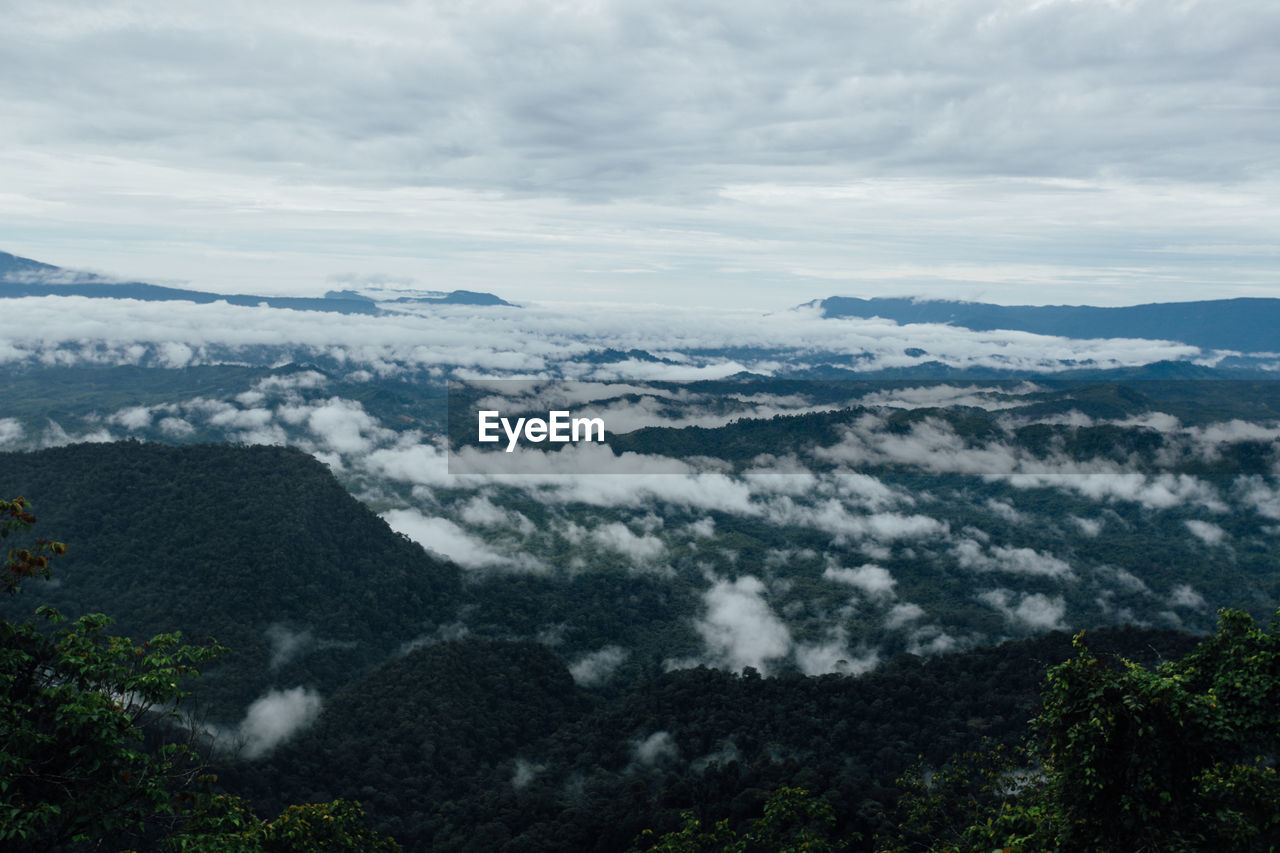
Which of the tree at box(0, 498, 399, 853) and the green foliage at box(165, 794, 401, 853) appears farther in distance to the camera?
the green foliage at box(165, 794, 401, 853)

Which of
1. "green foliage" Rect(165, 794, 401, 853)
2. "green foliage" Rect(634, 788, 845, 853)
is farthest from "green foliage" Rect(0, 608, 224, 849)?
"green foliage" Rect(634, 788, 845, 853)

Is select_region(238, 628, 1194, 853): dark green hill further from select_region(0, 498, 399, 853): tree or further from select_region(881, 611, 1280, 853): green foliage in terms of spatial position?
select_region(0, 498, 399, 853): tree

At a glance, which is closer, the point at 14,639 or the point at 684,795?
the point at 14,639

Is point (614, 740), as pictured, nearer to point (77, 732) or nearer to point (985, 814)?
point (985, 814)

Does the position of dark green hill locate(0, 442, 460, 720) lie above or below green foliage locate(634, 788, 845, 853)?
below

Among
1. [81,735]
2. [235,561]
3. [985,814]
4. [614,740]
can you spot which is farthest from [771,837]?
[235,561]

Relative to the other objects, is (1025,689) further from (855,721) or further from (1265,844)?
(1265,844)

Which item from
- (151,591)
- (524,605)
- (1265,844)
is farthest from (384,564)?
(1265,844)

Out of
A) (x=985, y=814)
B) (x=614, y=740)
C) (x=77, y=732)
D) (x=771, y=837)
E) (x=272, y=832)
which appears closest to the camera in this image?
(x=77, y=732)
